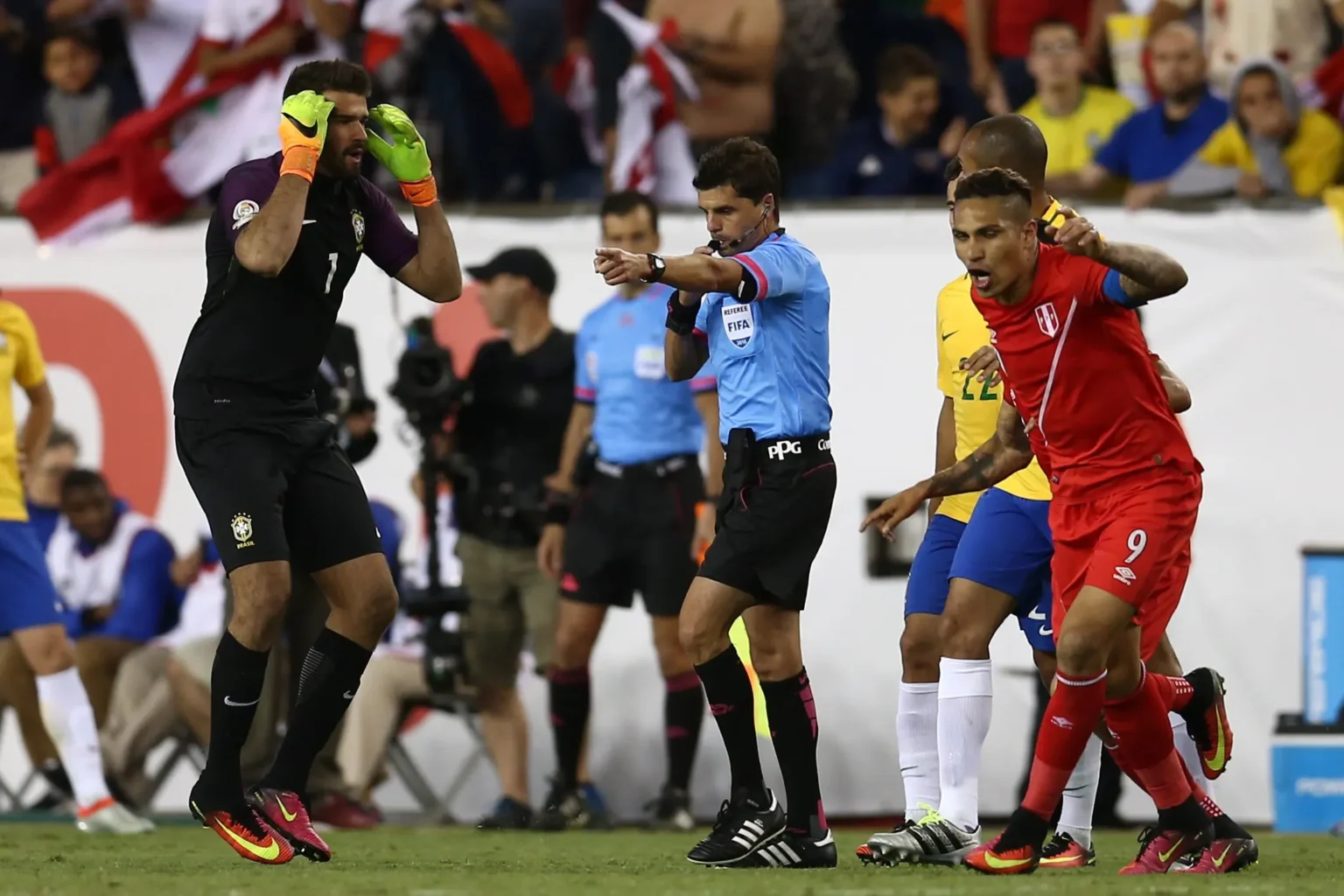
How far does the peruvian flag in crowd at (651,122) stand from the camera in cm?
1130

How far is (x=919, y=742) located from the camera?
714cm

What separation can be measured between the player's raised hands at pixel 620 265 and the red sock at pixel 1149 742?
1.86m

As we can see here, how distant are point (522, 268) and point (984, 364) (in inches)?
162

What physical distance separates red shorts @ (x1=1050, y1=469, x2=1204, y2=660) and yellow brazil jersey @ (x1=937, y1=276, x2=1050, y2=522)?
959 millimetres

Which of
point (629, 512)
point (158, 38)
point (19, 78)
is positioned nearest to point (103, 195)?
point (158, 38)

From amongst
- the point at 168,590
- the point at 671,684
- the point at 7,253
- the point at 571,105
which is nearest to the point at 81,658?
the point at 168,590

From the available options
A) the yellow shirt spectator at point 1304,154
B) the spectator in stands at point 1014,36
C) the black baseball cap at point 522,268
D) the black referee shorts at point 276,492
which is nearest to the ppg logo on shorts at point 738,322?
the black referee shorts at point 276,492

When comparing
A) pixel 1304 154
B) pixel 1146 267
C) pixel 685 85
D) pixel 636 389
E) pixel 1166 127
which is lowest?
pixel 636 389

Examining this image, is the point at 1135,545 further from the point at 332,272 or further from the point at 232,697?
the point at 232,697

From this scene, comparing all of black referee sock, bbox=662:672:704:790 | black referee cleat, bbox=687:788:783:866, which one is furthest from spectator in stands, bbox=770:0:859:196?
black referee cleat, bbox=687:788:783:866

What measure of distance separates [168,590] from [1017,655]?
14.3 feet

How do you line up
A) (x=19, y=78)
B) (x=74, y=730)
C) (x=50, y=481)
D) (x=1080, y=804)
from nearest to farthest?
(x=1080, y=804)
(x=74, y=730)
(x=50, y=481)
(x=19, y=78)

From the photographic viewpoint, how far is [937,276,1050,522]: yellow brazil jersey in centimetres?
717

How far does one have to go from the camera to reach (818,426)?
681 cm
